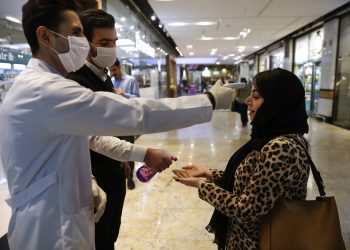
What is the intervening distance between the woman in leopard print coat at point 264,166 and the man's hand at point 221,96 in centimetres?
26

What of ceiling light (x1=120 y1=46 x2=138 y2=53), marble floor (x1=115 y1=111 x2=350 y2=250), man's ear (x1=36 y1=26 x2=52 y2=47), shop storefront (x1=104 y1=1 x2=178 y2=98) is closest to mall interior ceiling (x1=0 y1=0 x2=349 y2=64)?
shop storefront (x1=104 y1=1 x2=178 y2=98)

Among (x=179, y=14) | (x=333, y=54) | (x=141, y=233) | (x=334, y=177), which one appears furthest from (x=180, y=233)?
(x=333, y=54)

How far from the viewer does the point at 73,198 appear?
1.00 m

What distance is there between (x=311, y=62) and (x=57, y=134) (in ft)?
39.1

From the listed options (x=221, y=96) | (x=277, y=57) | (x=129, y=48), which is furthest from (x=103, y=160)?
(x=277, y=57)

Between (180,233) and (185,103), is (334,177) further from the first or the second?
(185,103)

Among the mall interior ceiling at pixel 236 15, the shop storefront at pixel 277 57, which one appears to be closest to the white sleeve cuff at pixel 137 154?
the mall interior ceiling at pixel 236 15

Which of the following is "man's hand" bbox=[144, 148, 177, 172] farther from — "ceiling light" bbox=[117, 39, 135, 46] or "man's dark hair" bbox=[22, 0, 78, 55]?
"ceiling light" bbox=[117, 39, 135, 46]

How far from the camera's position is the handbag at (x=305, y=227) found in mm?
1074

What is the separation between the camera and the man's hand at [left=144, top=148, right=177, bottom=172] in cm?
153

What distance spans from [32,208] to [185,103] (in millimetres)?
621

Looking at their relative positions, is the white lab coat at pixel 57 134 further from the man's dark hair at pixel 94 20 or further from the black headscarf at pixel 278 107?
the man's dark hair at pixel 94 20

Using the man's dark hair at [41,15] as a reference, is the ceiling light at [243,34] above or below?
above

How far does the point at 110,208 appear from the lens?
5.44ft
